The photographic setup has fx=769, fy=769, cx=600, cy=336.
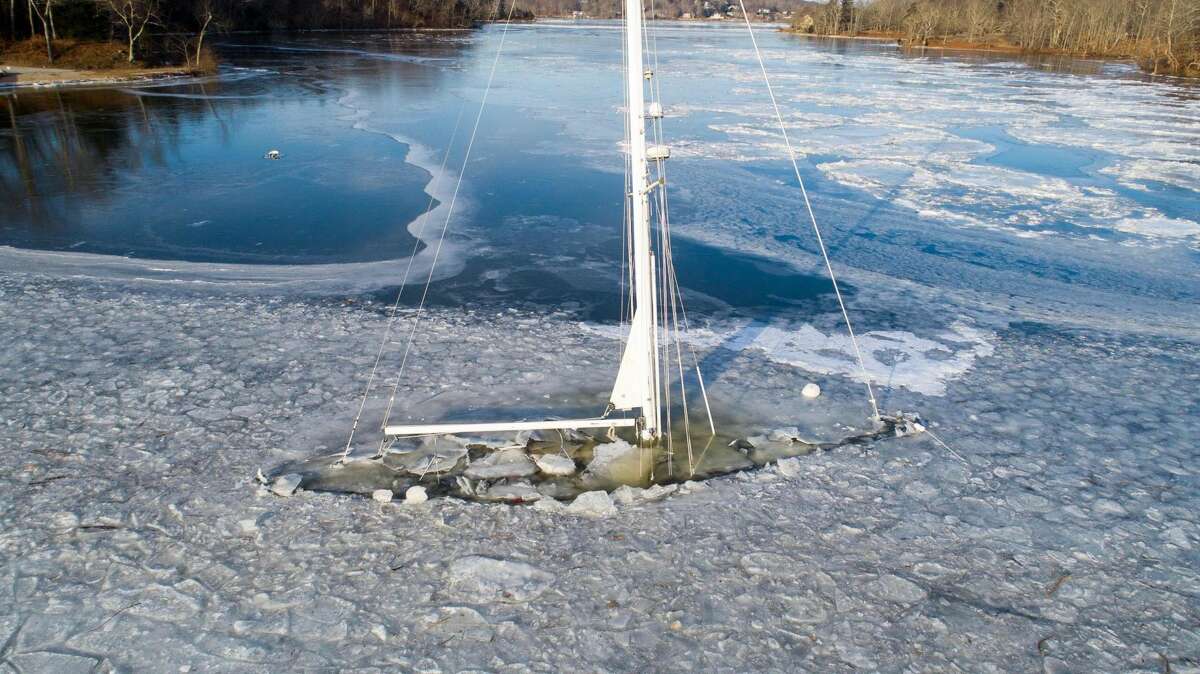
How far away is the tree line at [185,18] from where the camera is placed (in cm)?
3412

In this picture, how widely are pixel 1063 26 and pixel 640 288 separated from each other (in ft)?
230

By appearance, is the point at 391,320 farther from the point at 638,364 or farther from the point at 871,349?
the point at 871,349

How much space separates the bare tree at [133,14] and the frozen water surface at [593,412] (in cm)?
2321

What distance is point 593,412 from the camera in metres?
6.55

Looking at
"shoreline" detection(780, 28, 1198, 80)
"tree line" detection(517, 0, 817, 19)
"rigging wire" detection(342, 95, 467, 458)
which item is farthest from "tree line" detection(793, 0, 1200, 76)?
"tree line" detection(517, 0, 817, 19)

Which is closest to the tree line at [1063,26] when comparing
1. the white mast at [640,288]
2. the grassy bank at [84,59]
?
the white mast at [640,288]

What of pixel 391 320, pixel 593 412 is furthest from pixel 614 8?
pixel 593 412

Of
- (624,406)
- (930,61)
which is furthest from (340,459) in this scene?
(930,61)

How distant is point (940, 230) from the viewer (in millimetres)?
12453

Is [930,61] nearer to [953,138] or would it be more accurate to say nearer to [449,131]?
[953,138]

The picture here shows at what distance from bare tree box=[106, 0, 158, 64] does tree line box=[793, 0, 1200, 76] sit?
5158 cm

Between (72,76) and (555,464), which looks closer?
(555,464)

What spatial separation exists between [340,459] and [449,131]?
53.3ft

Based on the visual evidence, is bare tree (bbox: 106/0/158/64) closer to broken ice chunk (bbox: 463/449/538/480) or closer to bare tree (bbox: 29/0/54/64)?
bare tree (bbox: 29/0/54/64)
